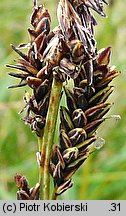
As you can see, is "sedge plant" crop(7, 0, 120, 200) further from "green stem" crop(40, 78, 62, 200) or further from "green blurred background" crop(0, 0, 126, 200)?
"green blurred background" crop(0, 0, 126, 200)

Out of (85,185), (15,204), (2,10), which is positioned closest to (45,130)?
(15,204)

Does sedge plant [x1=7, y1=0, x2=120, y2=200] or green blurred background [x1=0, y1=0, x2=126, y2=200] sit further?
green blurred background [x1=0, y1=0, x2=126, y2=200]

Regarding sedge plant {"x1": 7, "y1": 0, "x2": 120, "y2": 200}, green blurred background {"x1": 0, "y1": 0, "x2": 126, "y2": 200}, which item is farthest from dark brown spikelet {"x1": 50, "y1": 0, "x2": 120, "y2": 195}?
green blurred background {"x1": 0, "y1": 0, "x2": 126, "y2": 200}

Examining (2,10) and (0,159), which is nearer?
(0,159)

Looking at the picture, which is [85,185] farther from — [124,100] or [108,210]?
[108,210]

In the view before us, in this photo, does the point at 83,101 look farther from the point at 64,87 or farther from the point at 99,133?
the point at 99,133

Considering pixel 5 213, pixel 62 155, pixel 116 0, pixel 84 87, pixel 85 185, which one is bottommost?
pixel 85 185

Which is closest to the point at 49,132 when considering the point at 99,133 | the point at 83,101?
the point at 83,101
